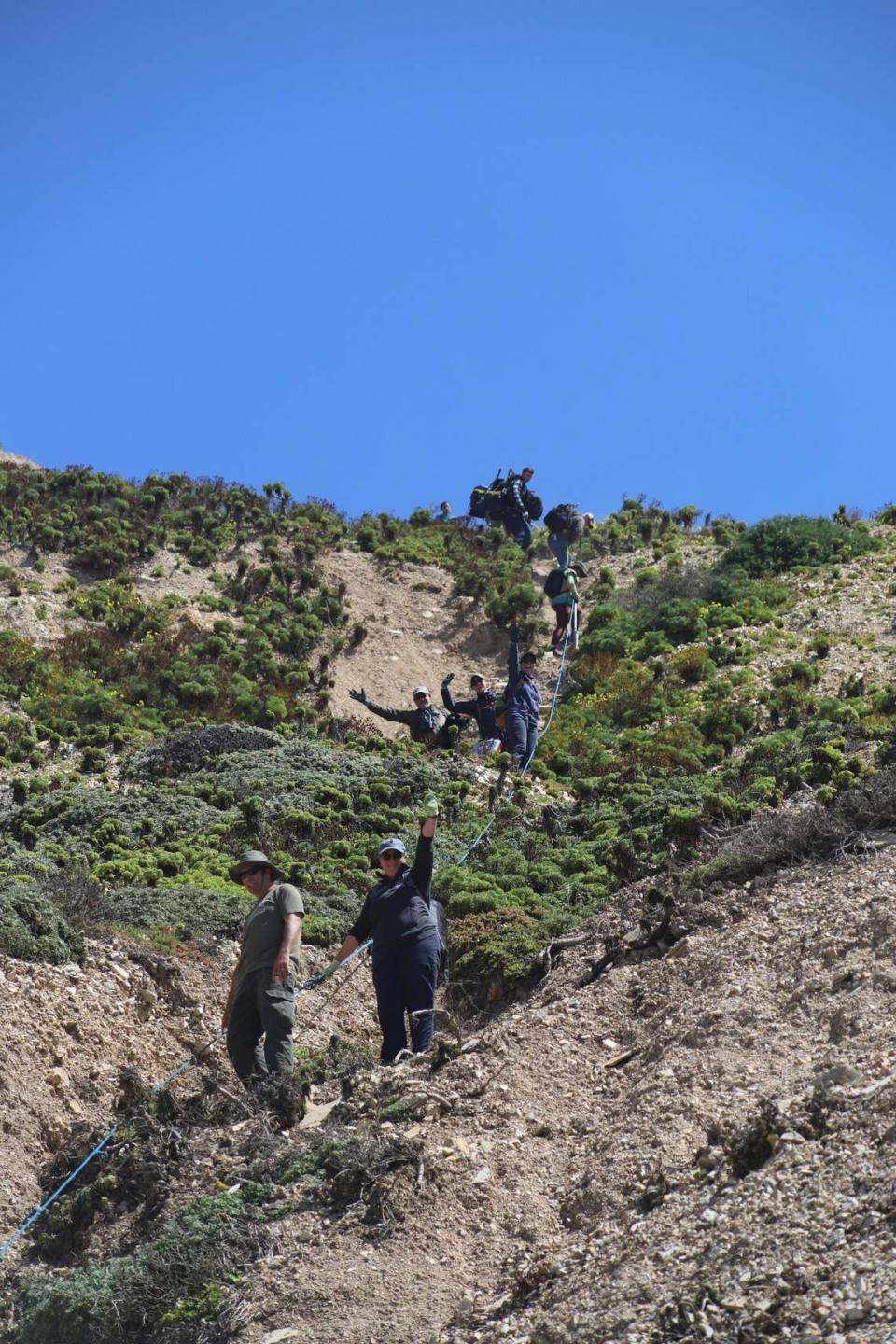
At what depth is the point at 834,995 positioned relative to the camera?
9258mm

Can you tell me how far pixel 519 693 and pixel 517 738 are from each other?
60 centimetres

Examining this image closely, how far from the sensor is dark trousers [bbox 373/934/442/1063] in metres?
10.2

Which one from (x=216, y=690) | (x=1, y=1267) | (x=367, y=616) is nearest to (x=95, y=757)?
(x=216, y=690)

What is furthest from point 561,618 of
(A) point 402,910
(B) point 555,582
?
(A) point 402,910

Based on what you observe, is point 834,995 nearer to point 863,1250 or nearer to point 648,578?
point 863,1250

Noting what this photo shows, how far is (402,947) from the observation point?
10.3m

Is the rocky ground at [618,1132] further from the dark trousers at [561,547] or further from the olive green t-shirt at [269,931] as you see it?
the dark trousers at [561,547]

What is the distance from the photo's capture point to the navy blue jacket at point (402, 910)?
33.6ft

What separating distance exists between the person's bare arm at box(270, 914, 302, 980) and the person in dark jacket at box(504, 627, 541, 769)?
926 cm

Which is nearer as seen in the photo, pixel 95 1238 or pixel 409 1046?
pixel 95 1238

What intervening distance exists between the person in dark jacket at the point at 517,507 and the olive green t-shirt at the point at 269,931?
1624 cm

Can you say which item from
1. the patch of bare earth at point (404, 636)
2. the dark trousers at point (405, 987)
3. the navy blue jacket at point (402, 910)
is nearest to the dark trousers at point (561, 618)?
the patch of bare earth at point (404, 636)

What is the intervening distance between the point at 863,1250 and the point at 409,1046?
507 cm

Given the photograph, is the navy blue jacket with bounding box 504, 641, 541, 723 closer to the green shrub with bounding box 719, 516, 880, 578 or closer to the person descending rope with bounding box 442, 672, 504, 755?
the person descending rope with bounding box 442, 672, 504, 755
